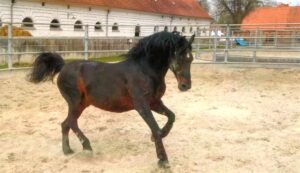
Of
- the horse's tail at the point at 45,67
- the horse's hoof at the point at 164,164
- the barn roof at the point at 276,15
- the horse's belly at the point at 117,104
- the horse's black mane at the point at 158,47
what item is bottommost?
the horse's hoof at the point at 164,164

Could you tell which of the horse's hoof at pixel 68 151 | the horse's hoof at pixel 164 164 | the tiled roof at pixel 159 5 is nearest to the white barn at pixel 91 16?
the tiled roof at pixel 159 5

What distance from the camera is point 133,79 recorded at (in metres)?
3.99

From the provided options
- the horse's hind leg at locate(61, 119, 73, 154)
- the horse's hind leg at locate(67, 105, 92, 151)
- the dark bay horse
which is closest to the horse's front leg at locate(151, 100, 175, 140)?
the dark bay horse

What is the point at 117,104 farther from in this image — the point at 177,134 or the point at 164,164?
the point at 177,134

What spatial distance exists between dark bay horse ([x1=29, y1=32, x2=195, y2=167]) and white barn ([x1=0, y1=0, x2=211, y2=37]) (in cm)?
785

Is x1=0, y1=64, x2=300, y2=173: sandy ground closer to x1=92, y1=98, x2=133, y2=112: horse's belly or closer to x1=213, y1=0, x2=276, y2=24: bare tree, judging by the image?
x1=92, y1=98, x2=133, y2=112: horse's belly

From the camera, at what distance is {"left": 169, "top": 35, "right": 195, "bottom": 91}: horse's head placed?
381cm

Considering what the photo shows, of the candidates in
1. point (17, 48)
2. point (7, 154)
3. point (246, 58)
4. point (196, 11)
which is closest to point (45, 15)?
point (17, 48)

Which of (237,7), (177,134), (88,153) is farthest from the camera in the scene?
(237,7)

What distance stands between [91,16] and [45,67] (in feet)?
70.0

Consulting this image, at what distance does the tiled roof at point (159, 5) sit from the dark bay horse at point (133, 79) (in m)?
19.2

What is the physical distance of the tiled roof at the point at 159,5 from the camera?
26.2 meters

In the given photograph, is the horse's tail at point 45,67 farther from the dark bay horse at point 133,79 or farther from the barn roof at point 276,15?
the barn roof at point 276,15

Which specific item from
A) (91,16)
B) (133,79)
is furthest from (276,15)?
(133,79)
